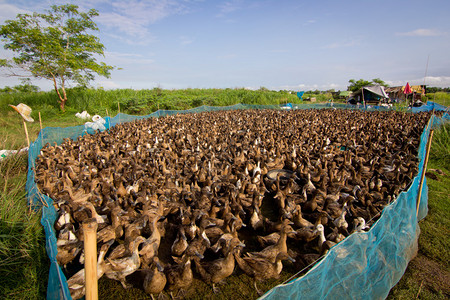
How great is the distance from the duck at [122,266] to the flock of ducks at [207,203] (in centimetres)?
1

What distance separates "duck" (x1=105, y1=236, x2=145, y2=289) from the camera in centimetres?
362

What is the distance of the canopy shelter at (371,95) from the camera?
3638cm

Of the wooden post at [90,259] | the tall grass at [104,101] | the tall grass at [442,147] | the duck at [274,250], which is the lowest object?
the duck at [274,250]

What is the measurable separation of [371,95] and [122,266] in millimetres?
44745

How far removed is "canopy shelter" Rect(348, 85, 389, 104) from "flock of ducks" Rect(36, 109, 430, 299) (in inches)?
1222

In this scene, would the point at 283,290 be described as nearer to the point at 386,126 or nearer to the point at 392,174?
the point at 392,174

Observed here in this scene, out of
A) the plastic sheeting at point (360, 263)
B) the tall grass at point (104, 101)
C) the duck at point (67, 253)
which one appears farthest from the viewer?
the tall grass at point (104, 101)

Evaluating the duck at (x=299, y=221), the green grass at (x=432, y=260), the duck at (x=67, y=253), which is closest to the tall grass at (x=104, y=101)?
the duck at (x=67, y=253)

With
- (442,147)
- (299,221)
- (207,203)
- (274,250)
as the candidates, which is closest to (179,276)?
(274,250)

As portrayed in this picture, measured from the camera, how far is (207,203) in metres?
5.44

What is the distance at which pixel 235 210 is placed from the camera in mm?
5125

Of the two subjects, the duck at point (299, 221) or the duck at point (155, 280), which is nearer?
the duck at point (155, 280)

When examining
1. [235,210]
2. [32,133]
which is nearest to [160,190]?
[235,210]

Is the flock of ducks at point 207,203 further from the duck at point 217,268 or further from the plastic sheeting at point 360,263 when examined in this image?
the plastic sheeting at point 360,263
